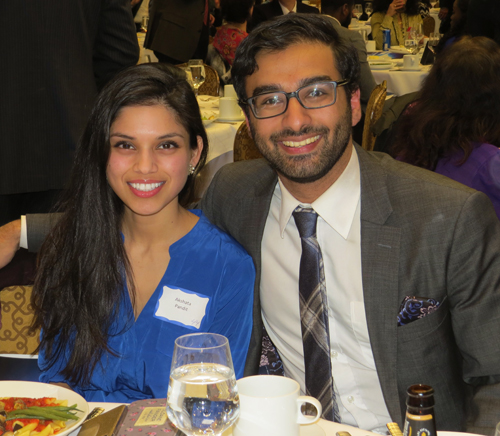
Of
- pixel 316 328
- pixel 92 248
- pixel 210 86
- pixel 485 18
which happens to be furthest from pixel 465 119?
pixel 210 86

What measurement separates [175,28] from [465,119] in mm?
3799

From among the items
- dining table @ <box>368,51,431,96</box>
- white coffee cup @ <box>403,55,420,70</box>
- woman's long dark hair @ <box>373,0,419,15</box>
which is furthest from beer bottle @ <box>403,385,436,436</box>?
woman's long dark hair @ <box>373,0,419,15</box>

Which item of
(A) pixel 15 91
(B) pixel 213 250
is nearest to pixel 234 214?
(B) pixel 213 250

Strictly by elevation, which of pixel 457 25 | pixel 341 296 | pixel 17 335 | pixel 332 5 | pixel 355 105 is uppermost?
pixel 332 5

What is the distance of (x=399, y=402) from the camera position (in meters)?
1.47

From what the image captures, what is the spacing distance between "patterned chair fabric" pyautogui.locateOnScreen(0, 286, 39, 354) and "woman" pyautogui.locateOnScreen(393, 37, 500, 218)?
166 cm

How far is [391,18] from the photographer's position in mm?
8508

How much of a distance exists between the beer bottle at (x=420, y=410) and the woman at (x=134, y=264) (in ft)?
2.54

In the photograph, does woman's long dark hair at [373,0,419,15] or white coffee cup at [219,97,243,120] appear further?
woman's long dark hair at [373,0,419,15]

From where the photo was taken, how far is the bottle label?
0.86 m

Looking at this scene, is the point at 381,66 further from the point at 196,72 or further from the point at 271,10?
the point at 196,72

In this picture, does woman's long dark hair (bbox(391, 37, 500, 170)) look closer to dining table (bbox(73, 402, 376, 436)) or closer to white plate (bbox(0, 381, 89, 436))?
dining table (bbox(73, 402, 376, 436))

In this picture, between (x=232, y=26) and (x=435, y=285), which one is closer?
(x=435, y=285)

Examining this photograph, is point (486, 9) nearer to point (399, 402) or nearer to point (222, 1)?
point (222, 1)
